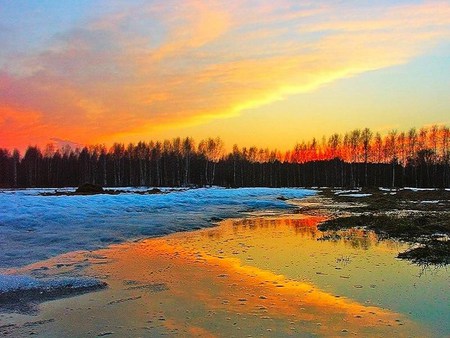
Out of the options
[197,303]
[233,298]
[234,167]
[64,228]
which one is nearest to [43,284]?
[197,303]

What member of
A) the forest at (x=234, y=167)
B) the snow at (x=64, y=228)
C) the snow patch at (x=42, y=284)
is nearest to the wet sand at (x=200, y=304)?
the snow patch at (x=42, y=284)

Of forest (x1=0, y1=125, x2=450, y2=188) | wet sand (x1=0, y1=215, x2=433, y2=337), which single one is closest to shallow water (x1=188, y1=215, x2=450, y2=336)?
wet sand (x1=0, y1=215, x2=433, y2=337)

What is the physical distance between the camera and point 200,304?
Answer: 5445 mm

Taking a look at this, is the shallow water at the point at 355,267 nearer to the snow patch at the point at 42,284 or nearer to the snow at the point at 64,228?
the snow at the point at 64,228

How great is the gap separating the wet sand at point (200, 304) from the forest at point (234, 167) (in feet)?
238

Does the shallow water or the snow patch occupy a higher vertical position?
the snow patch

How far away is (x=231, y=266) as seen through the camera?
312 inches

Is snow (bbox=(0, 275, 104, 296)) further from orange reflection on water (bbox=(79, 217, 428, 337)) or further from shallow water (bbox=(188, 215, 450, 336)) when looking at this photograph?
shallow water (bbox=(188, 215, 450, 336))

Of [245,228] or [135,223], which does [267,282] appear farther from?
[135,223]

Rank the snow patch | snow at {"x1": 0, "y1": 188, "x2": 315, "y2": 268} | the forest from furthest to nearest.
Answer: the forest
snow at {"x1": 0, "y1": 188, "x2": 315, "y2": 268}
the snow patch

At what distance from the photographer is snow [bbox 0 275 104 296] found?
245 inches

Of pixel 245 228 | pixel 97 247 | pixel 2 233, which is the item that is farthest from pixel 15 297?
pixel 245 228

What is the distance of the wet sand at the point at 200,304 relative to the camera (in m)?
4.46

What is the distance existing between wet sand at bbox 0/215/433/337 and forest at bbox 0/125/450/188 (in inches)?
2859
